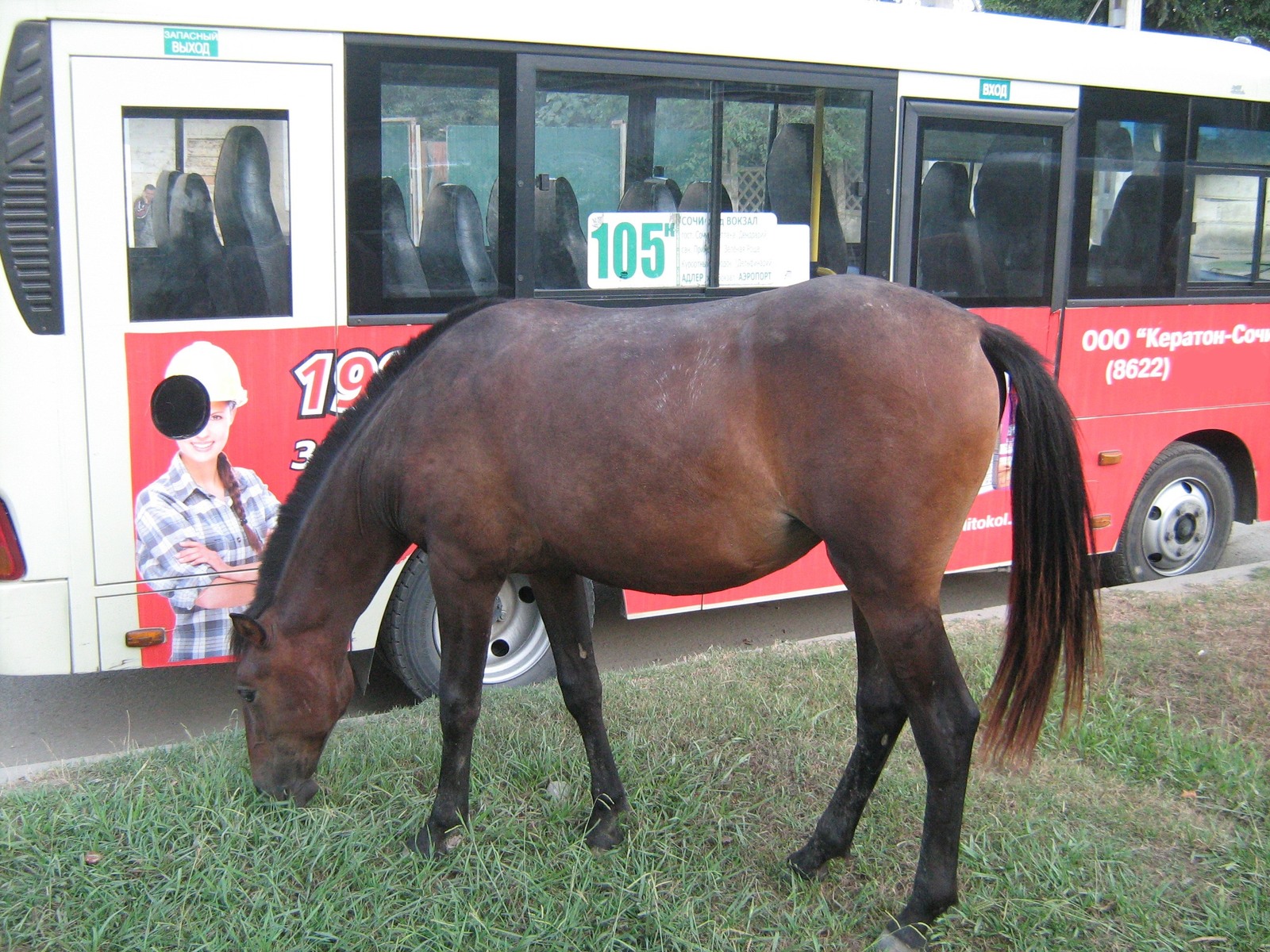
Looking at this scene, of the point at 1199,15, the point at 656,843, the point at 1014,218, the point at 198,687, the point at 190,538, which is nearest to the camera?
the point at 656,843

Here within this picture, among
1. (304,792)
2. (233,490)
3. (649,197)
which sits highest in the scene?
(649,197)

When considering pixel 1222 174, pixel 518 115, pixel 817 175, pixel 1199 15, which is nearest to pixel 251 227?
pixel 518 115

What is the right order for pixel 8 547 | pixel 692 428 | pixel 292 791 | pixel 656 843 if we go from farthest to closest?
pixel 8 547, pixel 292 791, pixel 656 843, pixel 692 428

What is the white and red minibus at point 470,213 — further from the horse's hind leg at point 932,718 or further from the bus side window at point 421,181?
the horse's hind leg at point 932,718

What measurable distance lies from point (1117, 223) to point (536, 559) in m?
4.12

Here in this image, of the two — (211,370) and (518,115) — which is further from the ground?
(518,115)

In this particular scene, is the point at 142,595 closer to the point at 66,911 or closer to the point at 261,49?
the point at 66,911

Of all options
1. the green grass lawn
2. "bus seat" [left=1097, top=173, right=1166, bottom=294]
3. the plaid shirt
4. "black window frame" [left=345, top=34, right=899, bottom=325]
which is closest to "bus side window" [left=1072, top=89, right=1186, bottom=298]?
"bus seat" [left=1097, top=173, right=1166, bottom=294]

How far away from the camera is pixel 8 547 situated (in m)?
3.86

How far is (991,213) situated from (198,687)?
459 cm

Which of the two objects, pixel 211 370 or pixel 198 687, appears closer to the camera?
pixel 211 370

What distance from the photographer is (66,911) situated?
279 centimetres

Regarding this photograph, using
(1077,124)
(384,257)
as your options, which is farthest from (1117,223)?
(384,257)

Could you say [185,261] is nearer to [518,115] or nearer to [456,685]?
[518,115]
